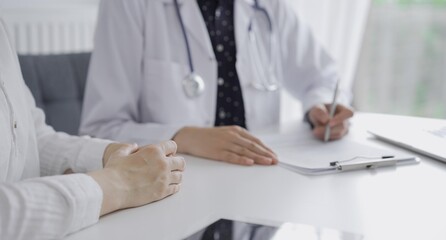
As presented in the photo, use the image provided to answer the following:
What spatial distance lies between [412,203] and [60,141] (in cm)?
64

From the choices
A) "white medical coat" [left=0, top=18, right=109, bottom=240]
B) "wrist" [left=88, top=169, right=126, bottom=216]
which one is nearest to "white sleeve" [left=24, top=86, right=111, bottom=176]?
"white medical coat" [left=0, top=18, right=109, bottom=240]

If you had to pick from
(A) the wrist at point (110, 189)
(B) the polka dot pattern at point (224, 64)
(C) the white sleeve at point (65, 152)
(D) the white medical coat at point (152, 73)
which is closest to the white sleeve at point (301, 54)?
(D) the white medical coat at point (152, 73)

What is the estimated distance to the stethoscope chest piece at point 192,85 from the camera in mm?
1542

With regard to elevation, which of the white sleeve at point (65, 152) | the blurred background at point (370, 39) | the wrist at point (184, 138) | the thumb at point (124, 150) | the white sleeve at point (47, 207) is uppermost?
the white sleeve at point (47, 207)

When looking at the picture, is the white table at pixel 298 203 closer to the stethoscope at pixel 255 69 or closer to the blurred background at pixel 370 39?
the stethoscope at pixel 255 69

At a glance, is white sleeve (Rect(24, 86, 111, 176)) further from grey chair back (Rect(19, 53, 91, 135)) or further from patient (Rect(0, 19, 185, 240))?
grey chair back (Rect(19, 53, 91, 135))

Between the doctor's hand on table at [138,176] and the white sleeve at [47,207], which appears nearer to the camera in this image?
the white sleeve at [47,207]

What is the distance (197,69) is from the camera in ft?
5.16

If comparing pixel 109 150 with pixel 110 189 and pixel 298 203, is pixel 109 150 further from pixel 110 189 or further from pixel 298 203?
pixel 298 203

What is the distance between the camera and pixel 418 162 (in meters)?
1.14

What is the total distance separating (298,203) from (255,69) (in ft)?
2.76

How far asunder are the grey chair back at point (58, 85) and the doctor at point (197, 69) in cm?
25

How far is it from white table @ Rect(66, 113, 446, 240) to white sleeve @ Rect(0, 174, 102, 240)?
0.08 feet

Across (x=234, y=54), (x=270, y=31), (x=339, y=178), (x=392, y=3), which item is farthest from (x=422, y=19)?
(x=339, y=178)
